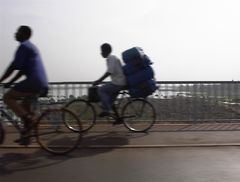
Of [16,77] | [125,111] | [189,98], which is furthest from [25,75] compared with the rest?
[189,98]

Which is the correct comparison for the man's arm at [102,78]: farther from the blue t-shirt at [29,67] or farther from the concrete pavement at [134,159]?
the blue t-shirt at [29,67]

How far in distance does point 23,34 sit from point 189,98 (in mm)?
5623

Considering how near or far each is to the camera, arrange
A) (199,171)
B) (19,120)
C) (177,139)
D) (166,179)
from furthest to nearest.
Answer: (177,139) < (19,120) < (199,171) < (166,179)

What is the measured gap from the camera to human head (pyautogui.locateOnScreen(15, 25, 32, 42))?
8.56 meters

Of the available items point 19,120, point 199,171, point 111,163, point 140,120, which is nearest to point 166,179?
point 199,171

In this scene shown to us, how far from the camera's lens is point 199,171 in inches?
294

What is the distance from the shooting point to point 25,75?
850cm

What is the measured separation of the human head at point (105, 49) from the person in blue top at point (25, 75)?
2.41 meters

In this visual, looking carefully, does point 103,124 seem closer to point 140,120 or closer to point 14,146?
point 140,120

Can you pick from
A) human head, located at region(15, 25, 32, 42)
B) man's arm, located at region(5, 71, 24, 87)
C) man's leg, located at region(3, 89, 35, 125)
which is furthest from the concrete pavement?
human head, located at region(15, 25, 32, 42)

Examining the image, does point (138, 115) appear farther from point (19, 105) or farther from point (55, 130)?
point (19, 105)

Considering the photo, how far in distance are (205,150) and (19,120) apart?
11.0 ft

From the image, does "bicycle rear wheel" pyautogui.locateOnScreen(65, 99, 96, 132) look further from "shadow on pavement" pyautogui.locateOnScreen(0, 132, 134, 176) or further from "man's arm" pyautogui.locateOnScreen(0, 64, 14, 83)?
"man's arm" pyautogui.locateOnScreen(0, 64, 14, 83)

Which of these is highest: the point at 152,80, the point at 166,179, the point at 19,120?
the point at 152,80
